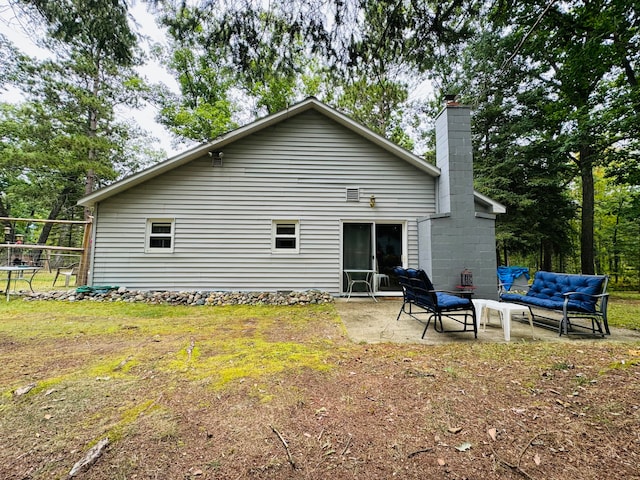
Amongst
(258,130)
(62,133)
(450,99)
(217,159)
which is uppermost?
(62,133)

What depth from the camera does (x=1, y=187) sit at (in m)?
18.5

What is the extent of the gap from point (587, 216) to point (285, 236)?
11221 mm

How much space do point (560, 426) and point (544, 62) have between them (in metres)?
14.4

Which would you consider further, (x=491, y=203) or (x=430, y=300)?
(x=491, y=203)

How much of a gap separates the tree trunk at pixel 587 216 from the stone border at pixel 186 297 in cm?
975

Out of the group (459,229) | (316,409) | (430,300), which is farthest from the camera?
(459,229)

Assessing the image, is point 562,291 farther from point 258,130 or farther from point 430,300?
point 258,130

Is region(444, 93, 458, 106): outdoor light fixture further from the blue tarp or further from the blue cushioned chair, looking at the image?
the blue tarp

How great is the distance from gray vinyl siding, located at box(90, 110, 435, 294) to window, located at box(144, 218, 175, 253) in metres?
0.14

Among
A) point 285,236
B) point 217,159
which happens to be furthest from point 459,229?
point 217,159

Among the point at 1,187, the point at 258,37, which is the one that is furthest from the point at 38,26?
the point at 1,187

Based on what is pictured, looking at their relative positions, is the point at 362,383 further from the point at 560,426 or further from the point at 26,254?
the point at 26,254

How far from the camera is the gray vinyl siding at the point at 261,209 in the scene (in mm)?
7262

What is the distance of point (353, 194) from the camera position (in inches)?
305
